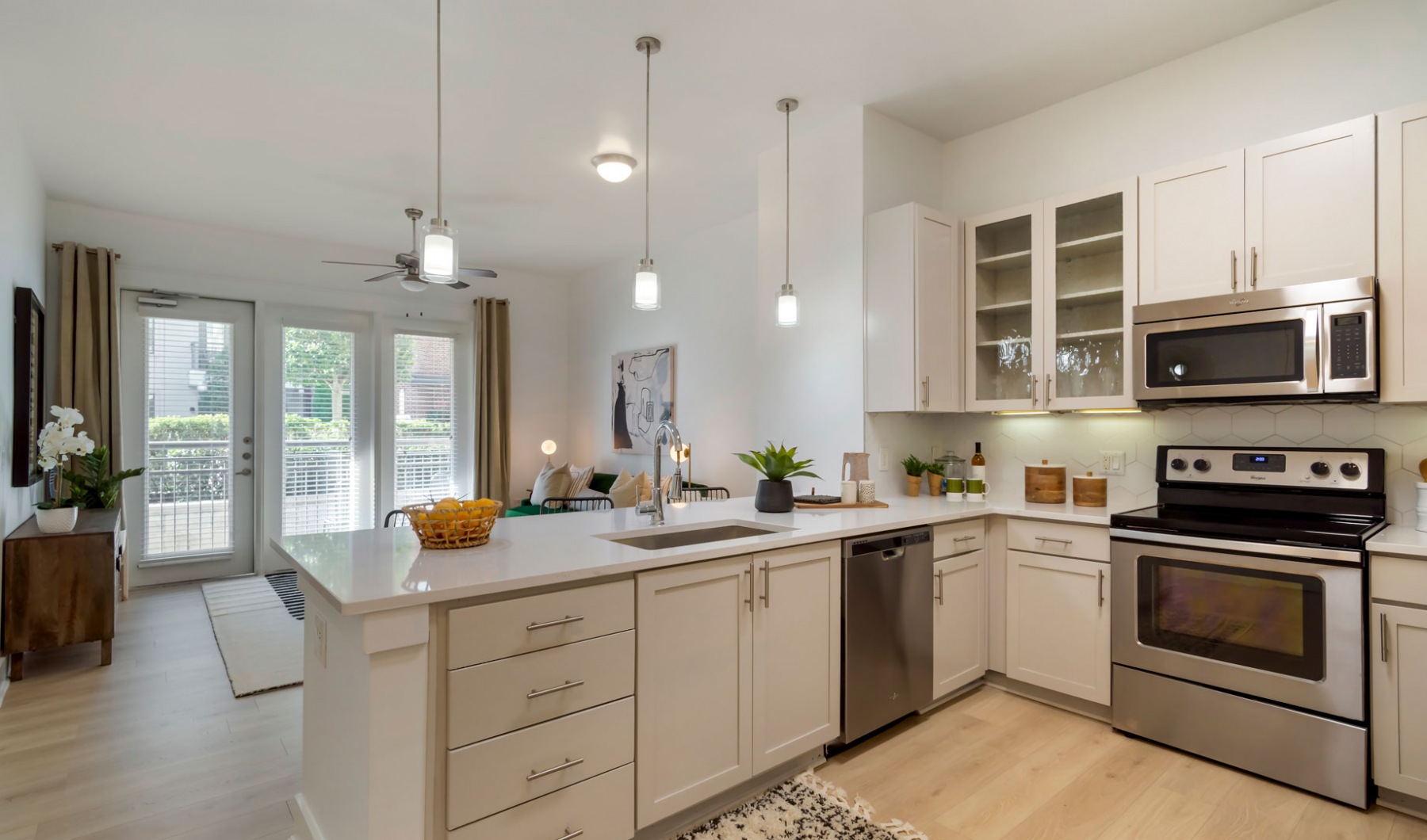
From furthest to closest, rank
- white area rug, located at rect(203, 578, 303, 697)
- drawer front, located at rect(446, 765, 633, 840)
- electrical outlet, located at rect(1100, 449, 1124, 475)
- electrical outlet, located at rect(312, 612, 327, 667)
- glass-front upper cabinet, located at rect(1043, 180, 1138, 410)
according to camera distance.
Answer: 1. white area rug, located at rect(203, 578, 303, 697)
2. electrical outlet, located at rect(1100, 449, 1124, 475)
3. glass-front upper cabinet, located at rect(1043, 180, 1138, 410)
4. electrical outlet, located at rect(312, 612, 327, 667)
5. drawer front, located at rect(446, 765, 633, 840)

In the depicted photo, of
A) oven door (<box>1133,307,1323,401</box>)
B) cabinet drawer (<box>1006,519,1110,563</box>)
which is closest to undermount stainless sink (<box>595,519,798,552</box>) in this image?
cabinet drawer (<box>1006,519,1110,563</box>)

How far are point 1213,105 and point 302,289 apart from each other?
6223 mm

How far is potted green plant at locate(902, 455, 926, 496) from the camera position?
136 inches

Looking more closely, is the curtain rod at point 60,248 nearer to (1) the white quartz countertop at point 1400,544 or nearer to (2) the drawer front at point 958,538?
(2) the drawer front at point 958,538

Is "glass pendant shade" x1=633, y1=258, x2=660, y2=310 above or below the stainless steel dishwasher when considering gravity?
above

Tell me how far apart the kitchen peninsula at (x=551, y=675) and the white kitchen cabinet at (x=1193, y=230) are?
1.63 metres

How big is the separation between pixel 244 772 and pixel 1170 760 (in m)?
3.26

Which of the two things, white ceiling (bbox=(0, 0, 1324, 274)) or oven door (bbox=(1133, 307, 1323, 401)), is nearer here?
oven door (bbox=(1133, 307, 1323, 401))

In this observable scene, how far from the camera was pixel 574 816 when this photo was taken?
1710 millimetres

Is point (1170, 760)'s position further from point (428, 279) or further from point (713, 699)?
point (428, 279)

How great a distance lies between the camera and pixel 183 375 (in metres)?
5.32

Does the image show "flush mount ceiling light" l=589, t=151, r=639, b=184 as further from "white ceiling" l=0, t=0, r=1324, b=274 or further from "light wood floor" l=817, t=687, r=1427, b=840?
"light wood floor" l=817, t=687, r=1427, b=840

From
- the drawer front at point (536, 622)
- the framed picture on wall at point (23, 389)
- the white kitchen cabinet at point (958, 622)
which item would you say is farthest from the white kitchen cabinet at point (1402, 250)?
the framed picture on wall at point (23, 389)

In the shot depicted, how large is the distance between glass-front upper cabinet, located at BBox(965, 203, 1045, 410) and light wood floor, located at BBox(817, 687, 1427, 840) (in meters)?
1.43
